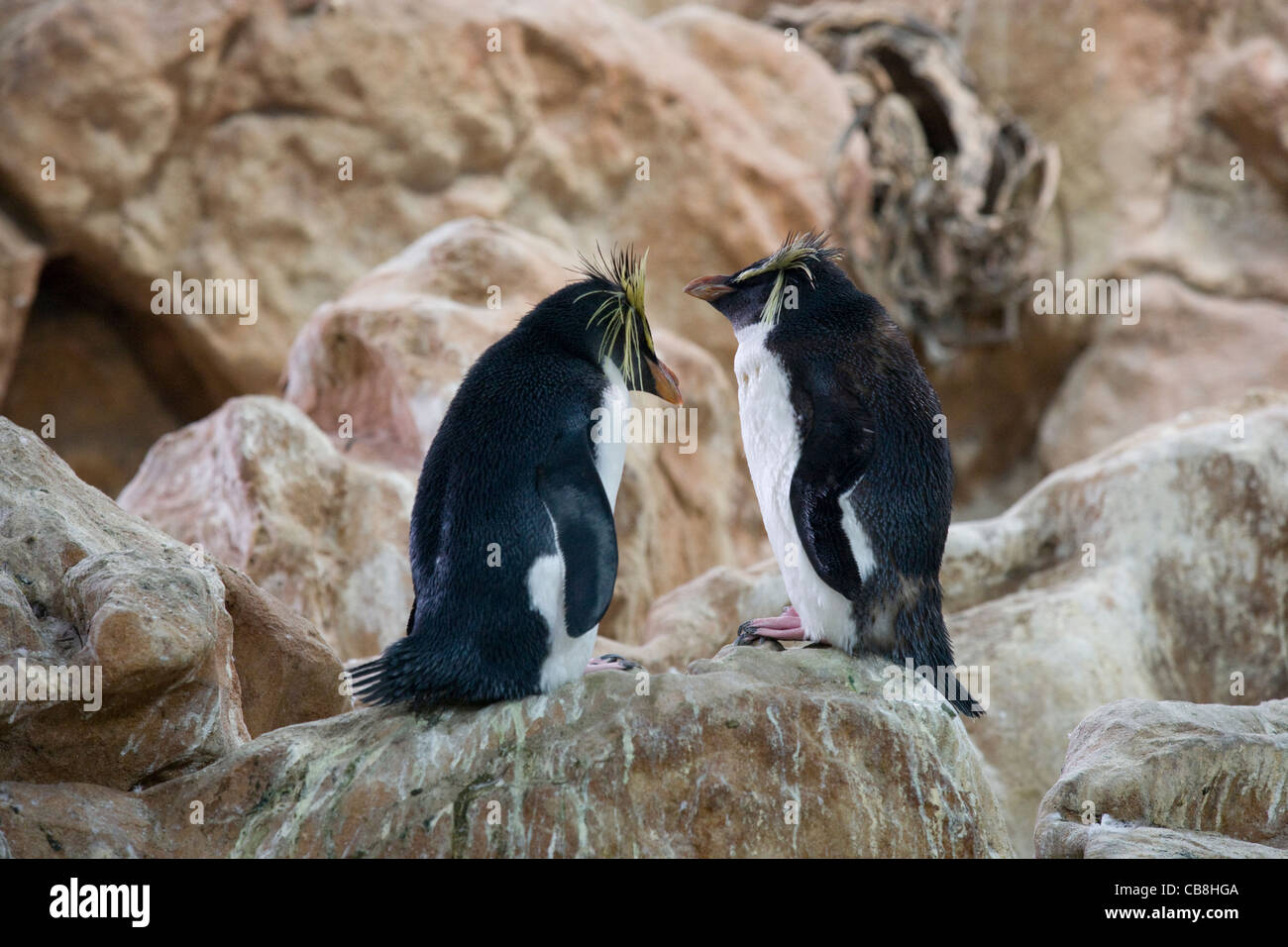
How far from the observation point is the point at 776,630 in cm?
359

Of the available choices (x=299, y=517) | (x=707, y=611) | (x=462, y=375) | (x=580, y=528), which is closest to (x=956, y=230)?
(x=462, y=375)

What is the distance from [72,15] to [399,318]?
13.8 feet

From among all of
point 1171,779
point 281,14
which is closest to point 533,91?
point 281,14

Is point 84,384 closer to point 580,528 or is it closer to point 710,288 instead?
point 710,288

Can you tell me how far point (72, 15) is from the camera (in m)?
8.84

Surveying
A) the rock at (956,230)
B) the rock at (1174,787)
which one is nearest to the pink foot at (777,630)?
the rock at (1174,787)

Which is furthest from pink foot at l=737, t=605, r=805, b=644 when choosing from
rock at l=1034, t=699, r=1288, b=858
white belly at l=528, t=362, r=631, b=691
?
rock at l=1034, t=699, r=1288, b=858

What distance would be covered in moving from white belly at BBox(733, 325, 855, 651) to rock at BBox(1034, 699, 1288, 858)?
2.09 feet

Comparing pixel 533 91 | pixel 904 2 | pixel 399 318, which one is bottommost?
pixel 399 318

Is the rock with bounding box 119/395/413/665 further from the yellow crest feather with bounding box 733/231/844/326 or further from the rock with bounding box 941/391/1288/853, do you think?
the yellow crest feather with bounding box 733/231/844/326

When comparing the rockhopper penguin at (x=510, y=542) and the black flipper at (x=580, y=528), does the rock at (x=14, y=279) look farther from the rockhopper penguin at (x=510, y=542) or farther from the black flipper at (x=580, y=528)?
the black flipper at (x=580, y=528)

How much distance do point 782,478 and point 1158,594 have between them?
280cm

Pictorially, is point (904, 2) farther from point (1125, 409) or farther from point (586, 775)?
point (586, 775)

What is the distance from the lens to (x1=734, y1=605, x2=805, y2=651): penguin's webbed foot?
3562mm
